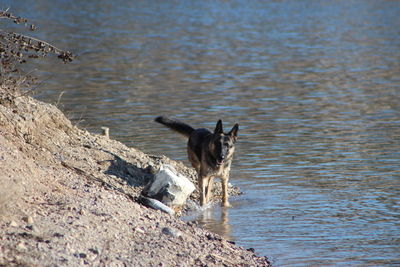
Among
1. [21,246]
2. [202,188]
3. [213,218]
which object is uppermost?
[21,246]

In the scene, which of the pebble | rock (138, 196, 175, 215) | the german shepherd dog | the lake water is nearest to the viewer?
the pebble

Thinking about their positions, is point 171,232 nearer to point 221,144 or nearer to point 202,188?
point 202,188

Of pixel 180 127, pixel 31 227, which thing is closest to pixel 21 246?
pixel 31 227

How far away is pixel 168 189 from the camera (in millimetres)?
10578

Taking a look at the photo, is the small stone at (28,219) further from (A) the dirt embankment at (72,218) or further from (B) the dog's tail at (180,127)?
(B) the dog's tail at (180,127)

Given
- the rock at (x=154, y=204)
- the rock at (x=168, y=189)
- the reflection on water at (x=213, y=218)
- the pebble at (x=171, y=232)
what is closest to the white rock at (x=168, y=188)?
the rock at (x=168, y=189)

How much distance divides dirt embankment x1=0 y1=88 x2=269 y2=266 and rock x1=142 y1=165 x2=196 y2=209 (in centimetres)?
46

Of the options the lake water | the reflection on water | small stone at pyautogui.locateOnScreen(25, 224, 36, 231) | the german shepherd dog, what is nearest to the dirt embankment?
small stone at pyautogui.locateOnScreen(25, 224, 36, 231)

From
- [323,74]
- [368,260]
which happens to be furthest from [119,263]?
[323,74]

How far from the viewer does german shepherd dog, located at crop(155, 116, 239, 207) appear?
1180 cm

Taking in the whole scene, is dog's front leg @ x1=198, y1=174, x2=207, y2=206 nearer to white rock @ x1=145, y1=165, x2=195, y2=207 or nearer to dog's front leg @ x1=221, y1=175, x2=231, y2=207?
dog's front leg @ x1=221, y1=175, x2=231, y2=207

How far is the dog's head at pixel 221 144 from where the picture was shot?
11.8m

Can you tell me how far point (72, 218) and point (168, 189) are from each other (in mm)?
2839

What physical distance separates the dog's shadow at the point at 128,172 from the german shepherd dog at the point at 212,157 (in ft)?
2.72
